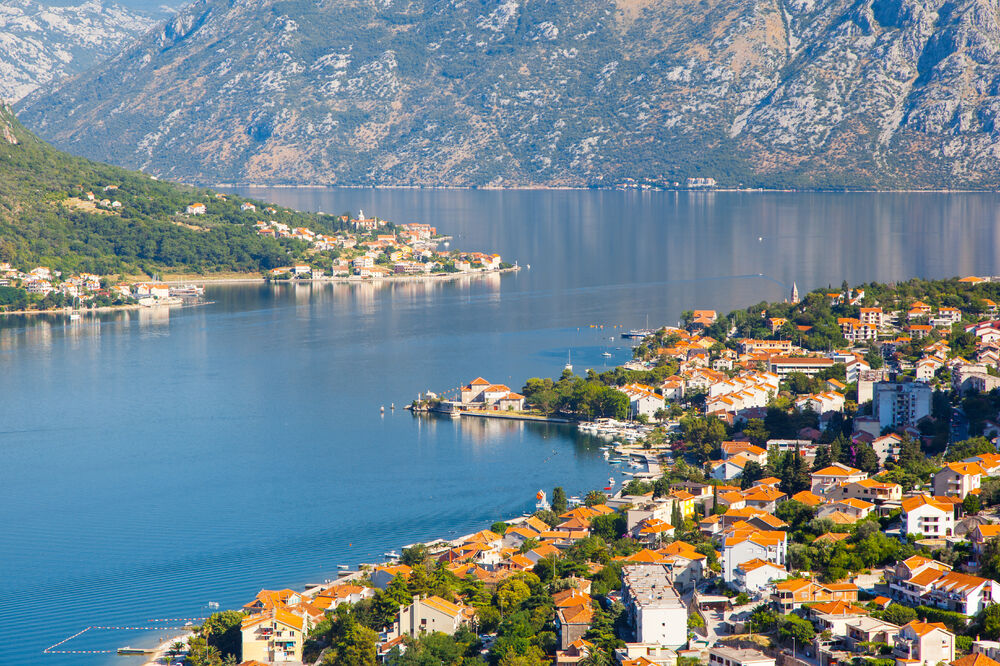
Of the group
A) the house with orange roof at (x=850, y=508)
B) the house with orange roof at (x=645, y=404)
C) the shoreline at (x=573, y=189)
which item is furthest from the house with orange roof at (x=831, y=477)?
the shoreline at (x=573, y=189)

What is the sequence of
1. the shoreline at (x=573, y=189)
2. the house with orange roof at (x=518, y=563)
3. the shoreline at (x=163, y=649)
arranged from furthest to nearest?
the shoreline at (x=573, y=189) < the house with orange roof at (x=518, y=563) < the shoreline at (x=163, y=649)

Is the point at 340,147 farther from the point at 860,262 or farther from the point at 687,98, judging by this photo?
the point at 860,262

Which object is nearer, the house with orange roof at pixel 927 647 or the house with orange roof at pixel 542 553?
the house with orange roof at pixel 927 647

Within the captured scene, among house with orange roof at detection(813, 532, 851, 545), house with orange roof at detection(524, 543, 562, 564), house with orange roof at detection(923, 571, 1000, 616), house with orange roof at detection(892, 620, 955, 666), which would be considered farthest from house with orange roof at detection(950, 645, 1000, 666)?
house with orange roof at detection(524, 543, 562, 564)

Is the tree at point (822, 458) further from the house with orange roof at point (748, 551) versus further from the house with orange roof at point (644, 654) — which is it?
the house with orange roof at point (644, 654)

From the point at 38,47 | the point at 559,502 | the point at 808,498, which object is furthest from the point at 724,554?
the point at 38,47

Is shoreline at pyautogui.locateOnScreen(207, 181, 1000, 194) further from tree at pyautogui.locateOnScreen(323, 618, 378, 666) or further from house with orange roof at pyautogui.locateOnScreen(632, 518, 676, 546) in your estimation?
tree at pyautogui.locateOnScreen(323, 618, 378, 666)
